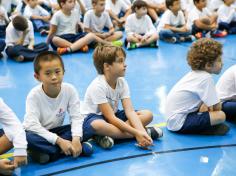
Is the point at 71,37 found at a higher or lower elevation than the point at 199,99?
higher

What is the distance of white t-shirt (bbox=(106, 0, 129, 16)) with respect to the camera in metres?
6.87

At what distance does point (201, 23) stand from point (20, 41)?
264cm

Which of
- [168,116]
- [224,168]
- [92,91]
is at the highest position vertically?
[92,91]

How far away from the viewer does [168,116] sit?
2.96 meters

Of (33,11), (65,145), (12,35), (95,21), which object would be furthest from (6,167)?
(33,11)

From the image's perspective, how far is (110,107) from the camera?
2762 millimetres

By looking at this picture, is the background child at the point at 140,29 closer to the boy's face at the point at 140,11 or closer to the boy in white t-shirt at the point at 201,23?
the boy's face at the point at 140,11

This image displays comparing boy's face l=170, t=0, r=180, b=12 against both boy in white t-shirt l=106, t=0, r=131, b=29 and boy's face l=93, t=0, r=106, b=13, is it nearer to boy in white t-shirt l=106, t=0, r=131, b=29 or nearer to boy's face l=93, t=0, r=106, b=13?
boy's face l=93, t=0, r=106, b=13

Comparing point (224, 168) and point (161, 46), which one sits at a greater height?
point (161, 46)

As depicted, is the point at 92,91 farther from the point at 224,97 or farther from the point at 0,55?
the point at 0,55

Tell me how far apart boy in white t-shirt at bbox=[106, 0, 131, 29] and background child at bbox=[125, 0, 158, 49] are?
3.58ft

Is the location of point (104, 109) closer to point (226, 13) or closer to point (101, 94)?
point (101, 94)

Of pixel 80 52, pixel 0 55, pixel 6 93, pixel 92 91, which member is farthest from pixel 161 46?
pixel 92 91

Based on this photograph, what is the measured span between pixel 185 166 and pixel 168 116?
54 cm
